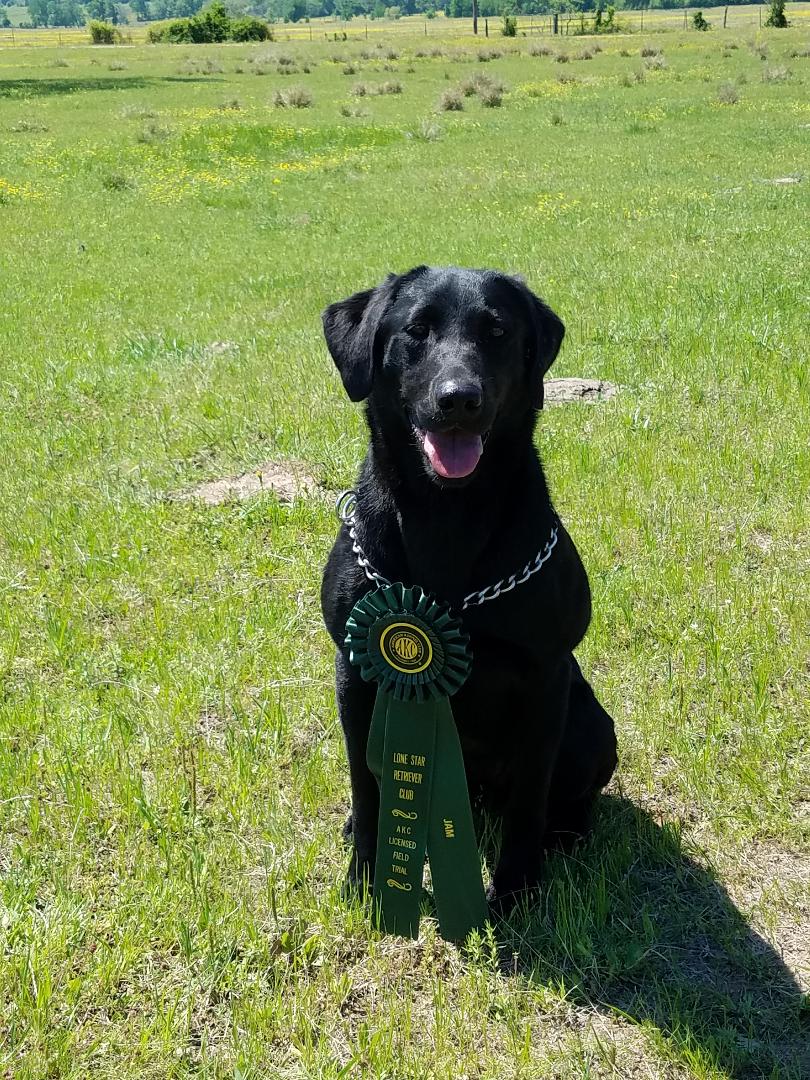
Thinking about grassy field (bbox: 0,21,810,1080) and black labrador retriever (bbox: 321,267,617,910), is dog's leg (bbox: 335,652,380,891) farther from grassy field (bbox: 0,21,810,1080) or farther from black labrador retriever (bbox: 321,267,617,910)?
grassy field (bbox: 0,21,810,1080)

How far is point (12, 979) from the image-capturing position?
91.8 inches

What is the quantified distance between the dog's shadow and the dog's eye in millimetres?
1508

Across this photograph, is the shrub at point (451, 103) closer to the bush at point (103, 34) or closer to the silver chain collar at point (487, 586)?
the silver chain collar at point (487, 586)

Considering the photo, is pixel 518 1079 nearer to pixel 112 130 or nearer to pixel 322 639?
pixel 322 639

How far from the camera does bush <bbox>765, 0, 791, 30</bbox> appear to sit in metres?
53.8

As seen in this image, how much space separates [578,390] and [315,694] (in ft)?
11.7

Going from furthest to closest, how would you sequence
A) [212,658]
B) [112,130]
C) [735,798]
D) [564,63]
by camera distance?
[564,63]
[112,130]
[212,658]
[735,798]

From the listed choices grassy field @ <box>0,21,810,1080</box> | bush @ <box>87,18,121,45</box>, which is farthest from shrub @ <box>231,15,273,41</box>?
grassy field @ <box>0,21,810,1080</box>

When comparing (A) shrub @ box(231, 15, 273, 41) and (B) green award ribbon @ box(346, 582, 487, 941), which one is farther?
(A) shrub @ box(231, 15, 273, 41)

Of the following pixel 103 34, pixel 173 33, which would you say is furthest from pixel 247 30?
pixel 103 34

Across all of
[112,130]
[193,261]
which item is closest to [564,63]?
[112,130]

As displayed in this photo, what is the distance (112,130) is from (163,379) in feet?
62.2

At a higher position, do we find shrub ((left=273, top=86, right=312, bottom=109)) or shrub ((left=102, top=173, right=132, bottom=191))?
shrub ((left=273, top=86, right=312, bottom=109))

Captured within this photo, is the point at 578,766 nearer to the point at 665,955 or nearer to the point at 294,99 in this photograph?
the point at 665,955
